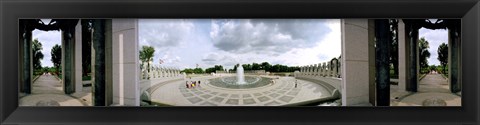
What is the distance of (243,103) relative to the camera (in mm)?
1682

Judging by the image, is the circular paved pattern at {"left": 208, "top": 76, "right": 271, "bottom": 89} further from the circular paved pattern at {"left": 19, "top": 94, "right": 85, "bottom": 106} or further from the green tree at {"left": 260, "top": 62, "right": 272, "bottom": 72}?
the circular paved pattern at {"left": 19, "top": 94, "right": 85, "bottom": 106}

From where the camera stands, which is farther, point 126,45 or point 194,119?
point 126,45

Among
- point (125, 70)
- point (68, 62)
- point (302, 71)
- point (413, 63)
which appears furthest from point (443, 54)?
point (68, 62)

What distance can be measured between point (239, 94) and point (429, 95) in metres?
1.40

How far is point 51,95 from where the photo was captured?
1729mm

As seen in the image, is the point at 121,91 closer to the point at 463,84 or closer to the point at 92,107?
the point at 92,107

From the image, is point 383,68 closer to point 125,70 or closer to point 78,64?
point 125,70

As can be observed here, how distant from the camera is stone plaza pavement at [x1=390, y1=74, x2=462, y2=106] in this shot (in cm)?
167

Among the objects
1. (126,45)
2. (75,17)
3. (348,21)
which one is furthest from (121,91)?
(348,21)

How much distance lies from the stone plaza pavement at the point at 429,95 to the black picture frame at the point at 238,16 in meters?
0.10

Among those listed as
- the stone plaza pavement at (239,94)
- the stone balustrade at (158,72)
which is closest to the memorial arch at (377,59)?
the stone plaza pavement at (239,94)

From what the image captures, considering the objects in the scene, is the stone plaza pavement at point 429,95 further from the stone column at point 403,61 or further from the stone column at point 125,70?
the stone column at point 125,70

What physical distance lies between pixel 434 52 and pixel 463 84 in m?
0.29

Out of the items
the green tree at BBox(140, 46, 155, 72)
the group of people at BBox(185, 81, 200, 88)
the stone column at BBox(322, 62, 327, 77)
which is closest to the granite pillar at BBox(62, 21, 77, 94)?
the green tree at BBox(140, 46, 155, 72)
